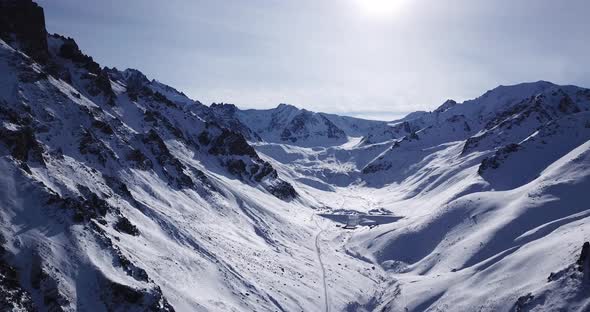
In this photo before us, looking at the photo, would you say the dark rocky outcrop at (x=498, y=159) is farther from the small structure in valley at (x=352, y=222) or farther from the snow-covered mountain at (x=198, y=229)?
the small structure in valley at (x=352, y=222)

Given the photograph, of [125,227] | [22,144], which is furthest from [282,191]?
[22,144]

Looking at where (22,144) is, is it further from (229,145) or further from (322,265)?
(229,145)

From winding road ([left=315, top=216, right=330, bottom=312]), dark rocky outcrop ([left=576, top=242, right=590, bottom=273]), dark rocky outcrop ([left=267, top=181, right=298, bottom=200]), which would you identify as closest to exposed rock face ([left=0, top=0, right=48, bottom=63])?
winding road ([left=315, top=216, right=330, bottom=312])

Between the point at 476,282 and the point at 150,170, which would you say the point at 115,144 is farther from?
the point at 476,282

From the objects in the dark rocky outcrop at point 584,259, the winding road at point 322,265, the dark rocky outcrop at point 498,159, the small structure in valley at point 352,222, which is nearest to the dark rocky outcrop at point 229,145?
the small structure in valley at point 352,222

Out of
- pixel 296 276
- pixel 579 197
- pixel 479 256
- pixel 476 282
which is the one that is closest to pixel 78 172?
pixel 296 276

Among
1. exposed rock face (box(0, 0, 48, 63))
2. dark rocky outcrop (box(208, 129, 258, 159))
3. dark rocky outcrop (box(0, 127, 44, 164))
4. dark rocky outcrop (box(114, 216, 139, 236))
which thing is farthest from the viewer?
dark rocky outcrop (box(208, 129, 258, 159))

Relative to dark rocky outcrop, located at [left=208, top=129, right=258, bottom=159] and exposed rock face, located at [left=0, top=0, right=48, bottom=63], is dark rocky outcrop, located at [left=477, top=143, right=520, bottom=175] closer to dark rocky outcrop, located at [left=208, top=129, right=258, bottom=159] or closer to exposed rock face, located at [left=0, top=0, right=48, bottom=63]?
dark rocky outcrop, located at [left=208, top=129, right=258, bottom=159]

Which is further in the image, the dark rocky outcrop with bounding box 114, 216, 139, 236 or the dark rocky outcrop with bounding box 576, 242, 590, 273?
the dark rocky outcrop with bounding box 114, 216, 139, 236
